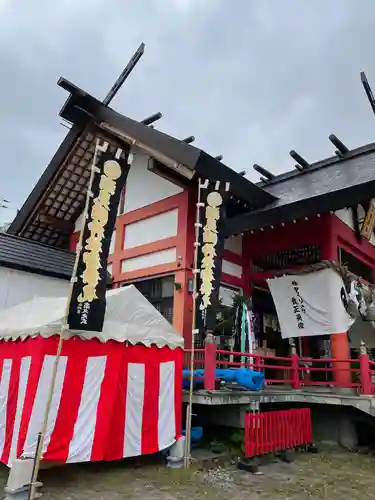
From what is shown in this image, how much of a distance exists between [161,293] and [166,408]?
361 cm

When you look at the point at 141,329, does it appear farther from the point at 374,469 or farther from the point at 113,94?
the point at 113,94

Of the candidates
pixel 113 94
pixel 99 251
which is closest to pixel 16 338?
pixel 99 251

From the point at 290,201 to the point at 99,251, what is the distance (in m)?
4.22

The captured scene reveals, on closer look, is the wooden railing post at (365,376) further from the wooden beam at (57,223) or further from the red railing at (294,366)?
the wooden beam at (57,223)

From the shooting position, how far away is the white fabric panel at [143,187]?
962 cm

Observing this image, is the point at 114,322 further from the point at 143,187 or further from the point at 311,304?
the point at 143,187

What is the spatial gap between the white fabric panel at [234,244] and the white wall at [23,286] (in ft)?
13.1

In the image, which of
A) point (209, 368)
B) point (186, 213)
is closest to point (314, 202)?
point (186, 213)

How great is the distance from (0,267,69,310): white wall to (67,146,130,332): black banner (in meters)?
4.07

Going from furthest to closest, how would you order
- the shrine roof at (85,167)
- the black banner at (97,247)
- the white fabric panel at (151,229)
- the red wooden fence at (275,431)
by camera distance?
the white fabric panel at (151,229) → the shrine roof at (85,167) → the red wooden fence at (275,431) → the black banner at (97,247)

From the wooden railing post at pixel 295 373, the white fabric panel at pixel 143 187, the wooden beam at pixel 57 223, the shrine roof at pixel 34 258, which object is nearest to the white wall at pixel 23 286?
the shrine roof at pixel 34 258

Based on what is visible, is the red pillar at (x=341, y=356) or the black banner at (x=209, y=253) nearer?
the black banner at (x=209, y=253)

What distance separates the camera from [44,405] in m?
4.62

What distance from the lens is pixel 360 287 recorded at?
29.9 ft
